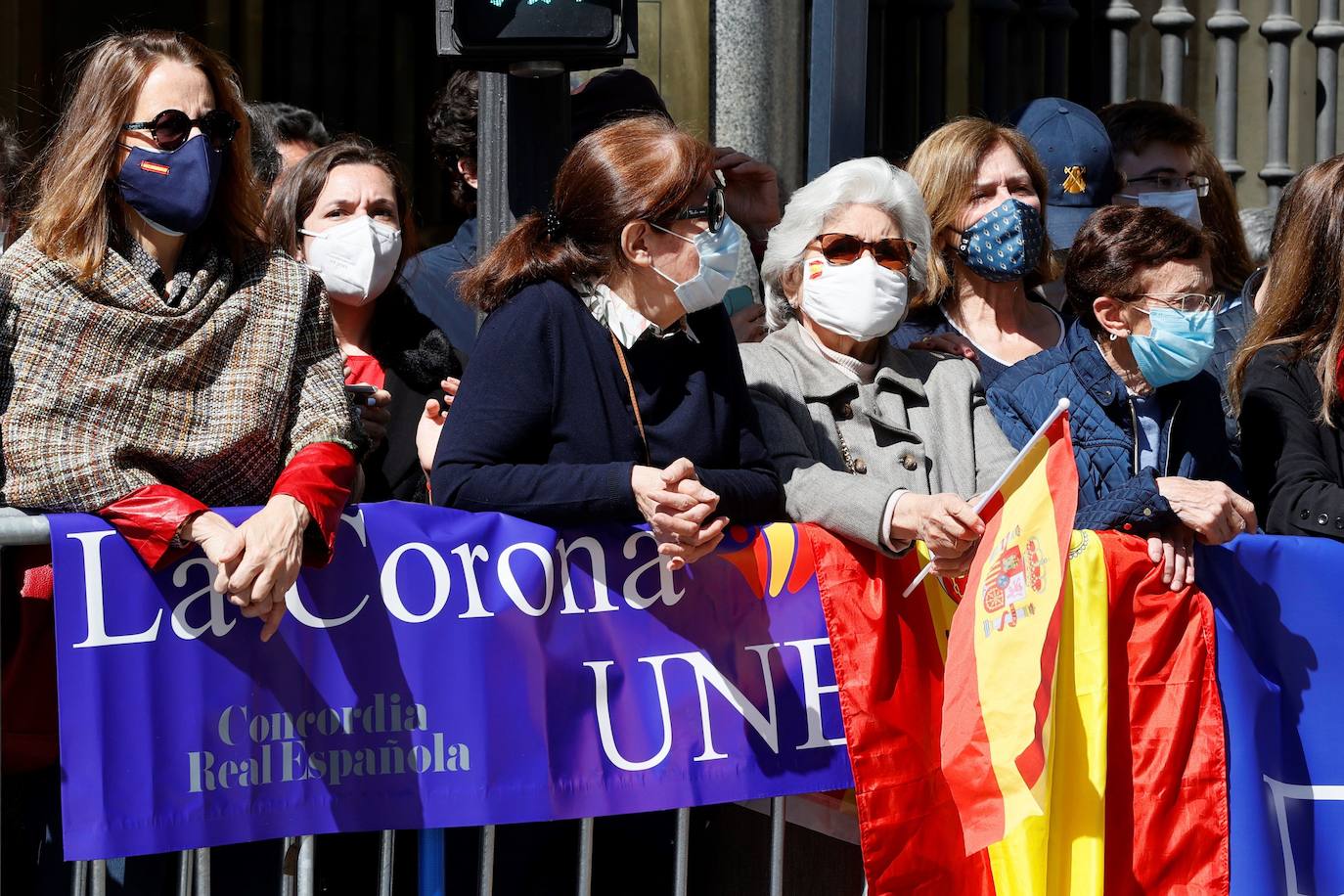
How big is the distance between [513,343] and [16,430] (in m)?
1.01

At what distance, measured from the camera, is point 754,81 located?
761 centimetres

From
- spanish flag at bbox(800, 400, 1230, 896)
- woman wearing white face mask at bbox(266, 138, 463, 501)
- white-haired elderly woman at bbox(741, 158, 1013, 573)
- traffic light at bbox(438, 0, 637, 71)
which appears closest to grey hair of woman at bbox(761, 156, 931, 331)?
white-haired elderly woman at bbox(741, 158, 1013, 573)

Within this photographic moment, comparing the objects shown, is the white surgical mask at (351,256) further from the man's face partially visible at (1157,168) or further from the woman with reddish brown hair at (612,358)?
the man's face partially visible at (1157,168)

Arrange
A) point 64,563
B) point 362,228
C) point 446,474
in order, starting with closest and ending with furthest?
point 64,563
point 446,474
point 362,228

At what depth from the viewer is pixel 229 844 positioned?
140 inches

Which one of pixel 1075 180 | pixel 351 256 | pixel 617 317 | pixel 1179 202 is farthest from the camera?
pixel 1179 202

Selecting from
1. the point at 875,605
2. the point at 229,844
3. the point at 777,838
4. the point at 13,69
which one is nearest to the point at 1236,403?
the point at 875,605

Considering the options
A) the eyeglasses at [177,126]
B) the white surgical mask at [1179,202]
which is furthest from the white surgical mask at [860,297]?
the white surgical mask at [1179,202]

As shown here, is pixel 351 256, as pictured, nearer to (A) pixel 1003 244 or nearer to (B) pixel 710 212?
(B) pixel 710 212

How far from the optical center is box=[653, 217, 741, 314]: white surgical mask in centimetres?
393

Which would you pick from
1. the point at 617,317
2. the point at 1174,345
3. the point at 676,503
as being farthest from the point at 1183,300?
the point at 676,503

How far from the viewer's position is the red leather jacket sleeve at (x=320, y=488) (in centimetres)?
350

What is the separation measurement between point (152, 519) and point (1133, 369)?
2.48m

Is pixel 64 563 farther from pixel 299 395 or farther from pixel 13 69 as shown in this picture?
pixel 13 69
